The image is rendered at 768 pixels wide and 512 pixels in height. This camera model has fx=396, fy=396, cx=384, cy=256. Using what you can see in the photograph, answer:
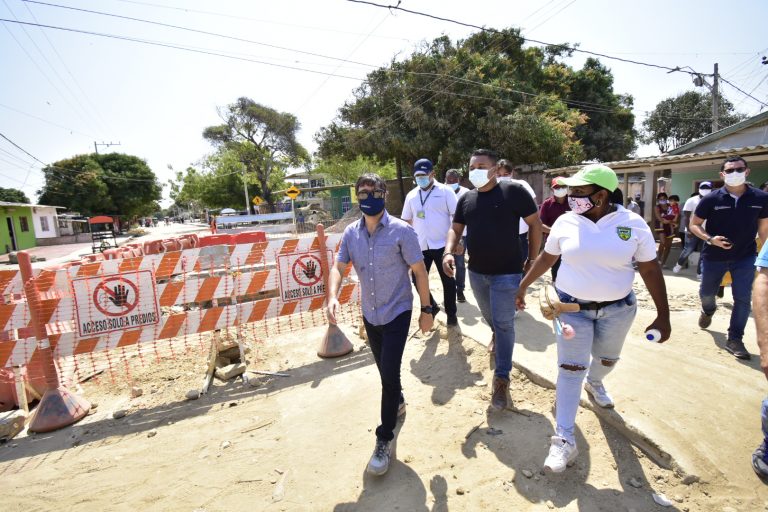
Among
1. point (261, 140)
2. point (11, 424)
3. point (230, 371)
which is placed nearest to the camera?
point (11, 424)

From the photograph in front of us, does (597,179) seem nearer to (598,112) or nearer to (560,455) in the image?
(560,455)

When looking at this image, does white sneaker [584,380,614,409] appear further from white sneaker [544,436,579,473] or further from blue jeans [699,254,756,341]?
blue jeans [699,254,756,341]

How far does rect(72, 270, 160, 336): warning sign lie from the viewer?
417 centimetres

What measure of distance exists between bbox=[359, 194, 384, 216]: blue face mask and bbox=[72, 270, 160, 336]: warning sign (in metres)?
3.04

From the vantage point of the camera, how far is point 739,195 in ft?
13.5

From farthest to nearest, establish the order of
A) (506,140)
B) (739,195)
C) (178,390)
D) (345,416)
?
(506,140) < (178,390) < (739,195) < (345,416)

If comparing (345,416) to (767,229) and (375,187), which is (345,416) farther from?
(767,229)

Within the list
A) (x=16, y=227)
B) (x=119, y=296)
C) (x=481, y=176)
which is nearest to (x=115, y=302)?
(x=119, y=296)

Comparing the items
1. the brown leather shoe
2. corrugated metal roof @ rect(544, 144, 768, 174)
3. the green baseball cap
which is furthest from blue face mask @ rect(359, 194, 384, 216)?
corrugated metal roof @ rect(544, 144, 768, 174)

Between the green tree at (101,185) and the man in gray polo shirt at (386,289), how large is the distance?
171ft

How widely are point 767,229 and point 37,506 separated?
21.6 feet

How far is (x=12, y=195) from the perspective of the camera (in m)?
53.3

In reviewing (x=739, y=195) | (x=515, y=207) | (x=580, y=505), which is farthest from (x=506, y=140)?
(x=580, y=505)

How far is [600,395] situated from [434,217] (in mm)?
2542
